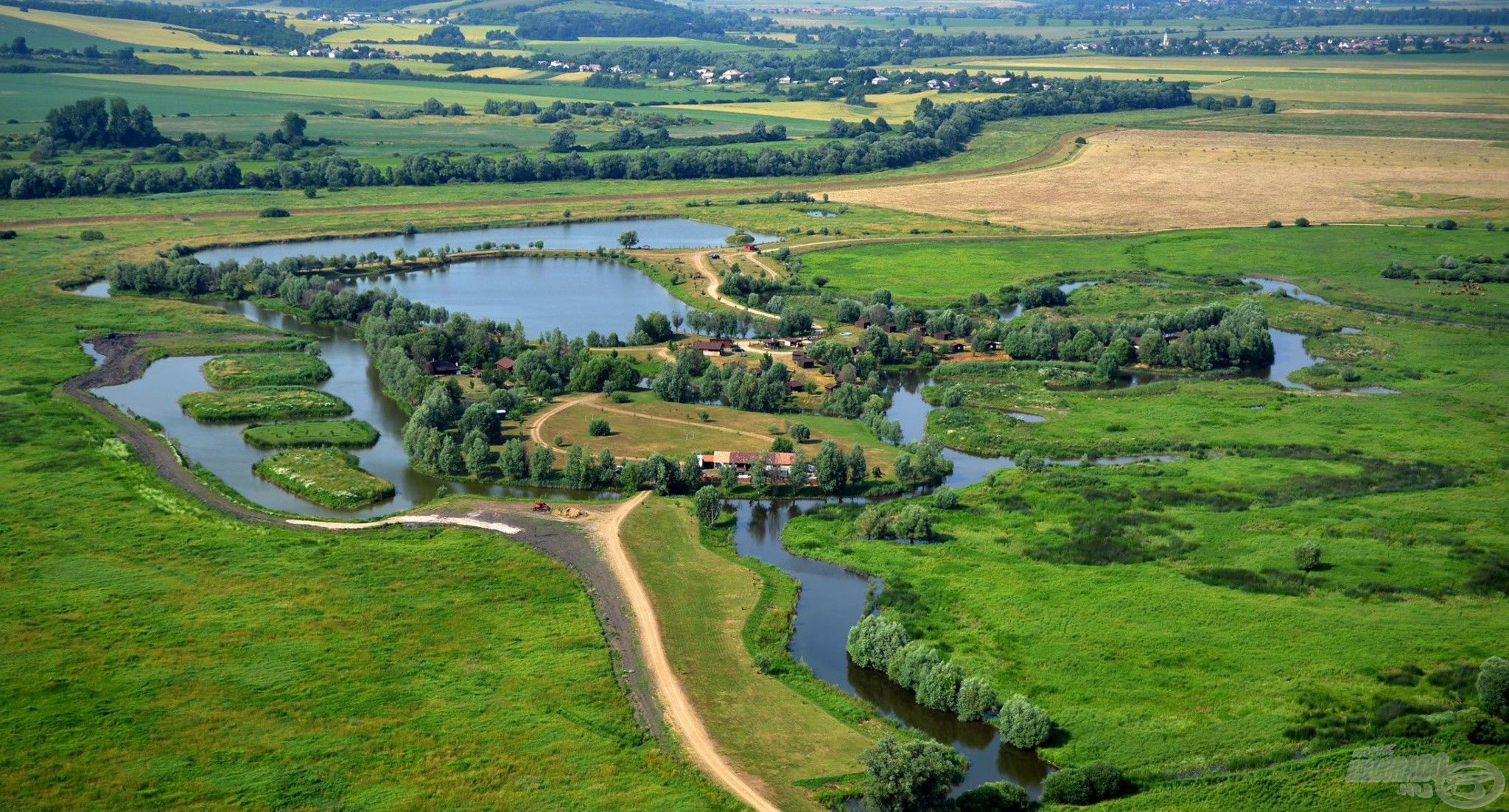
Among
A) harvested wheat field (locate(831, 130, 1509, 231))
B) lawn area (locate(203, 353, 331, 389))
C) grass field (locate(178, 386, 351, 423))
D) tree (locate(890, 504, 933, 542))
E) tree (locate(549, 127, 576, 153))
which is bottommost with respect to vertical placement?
tree (locate(890, 504, 933, 542))

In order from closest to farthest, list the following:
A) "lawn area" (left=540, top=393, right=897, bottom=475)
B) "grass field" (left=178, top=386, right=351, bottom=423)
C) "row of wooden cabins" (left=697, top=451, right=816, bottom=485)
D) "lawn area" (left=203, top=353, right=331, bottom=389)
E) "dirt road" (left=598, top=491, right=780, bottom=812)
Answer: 1. "dirt road" (left=598, top=491, right=780, bottom=812)
2. "row of wooden cabins" (left=697, top=451, right=816, bottom=485)
3. "lawn area" (left=540, top=393, right=897, bottom=475)
4. "grass field" (left=178, top=386, right=351, bottom=423)
5. "lawn area" (left=203, top=353, right=331, bottom=389)

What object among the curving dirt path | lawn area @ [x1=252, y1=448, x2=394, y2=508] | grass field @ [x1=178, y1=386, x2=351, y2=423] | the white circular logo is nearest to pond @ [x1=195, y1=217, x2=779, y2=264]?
the curving dirt path

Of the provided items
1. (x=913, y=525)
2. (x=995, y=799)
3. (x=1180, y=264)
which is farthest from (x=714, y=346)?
(x=995, y=799)

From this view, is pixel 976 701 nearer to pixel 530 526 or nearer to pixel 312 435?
pixel 530 526

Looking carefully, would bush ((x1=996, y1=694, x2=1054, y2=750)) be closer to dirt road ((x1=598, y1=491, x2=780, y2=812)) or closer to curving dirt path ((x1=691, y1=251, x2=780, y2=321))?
dirt road ((x1=598, y1=491, x2=780, y2=812))

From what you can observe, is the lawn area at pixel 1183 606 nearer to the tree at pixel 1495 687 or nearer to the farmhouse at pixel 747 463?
the tree at pixel 1495 687

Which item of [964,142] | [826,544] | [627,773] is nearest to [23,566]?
[627,773]

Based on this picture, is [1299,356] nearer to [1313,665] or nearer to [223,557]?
[1313,665]
